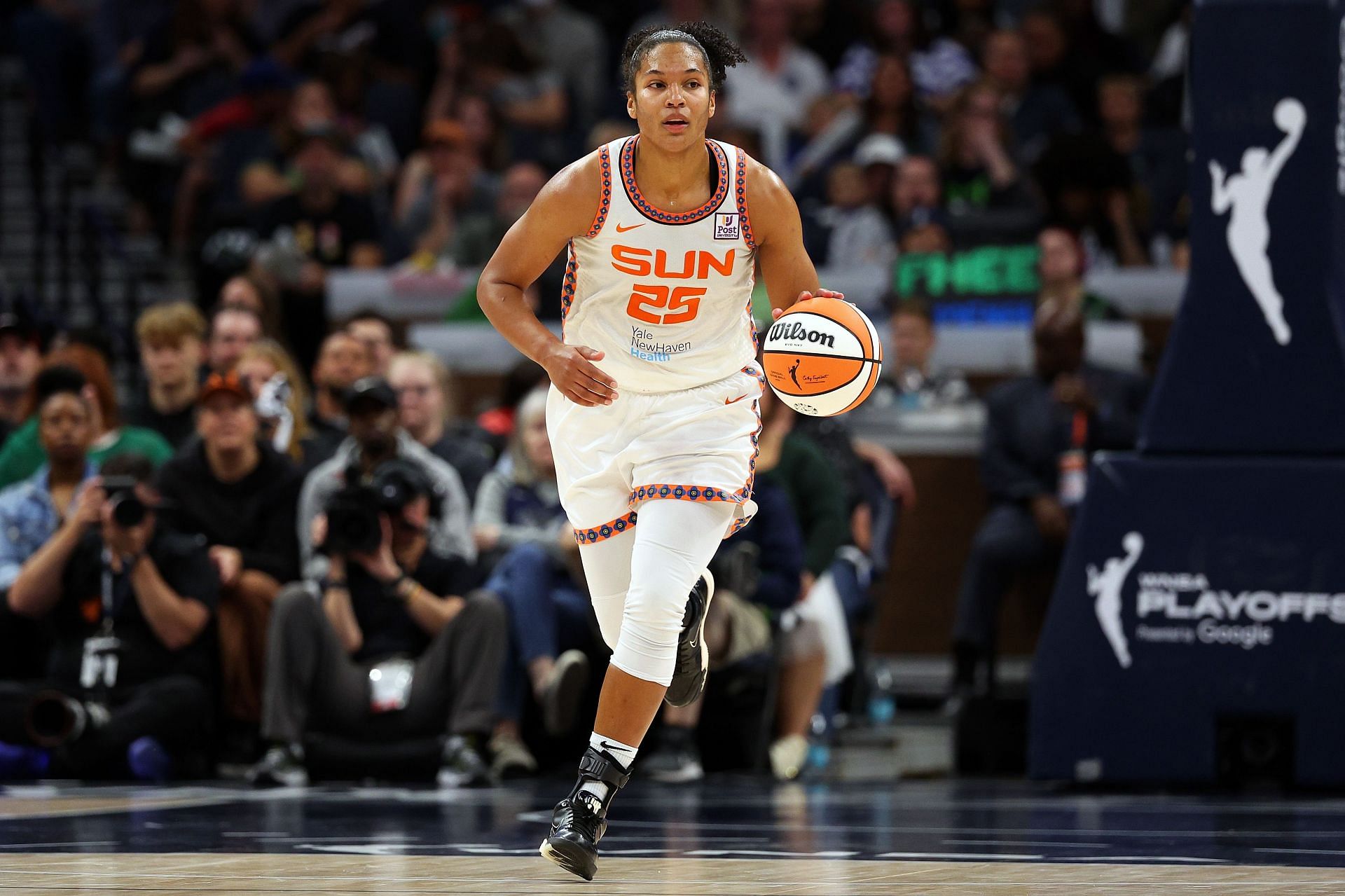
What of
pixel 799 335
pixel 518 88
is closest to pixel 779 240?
pixel 799 335

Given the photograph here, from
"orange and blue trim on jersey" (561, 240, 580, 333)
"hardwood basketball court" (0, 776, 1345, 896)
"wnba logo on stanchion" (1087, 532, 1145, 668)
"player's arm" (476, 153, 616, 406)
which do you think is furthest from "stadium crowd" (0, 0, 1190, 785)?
"player's arm" (476, 153, 616, 406)

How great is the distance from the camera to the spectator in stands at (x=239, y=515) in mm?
8172

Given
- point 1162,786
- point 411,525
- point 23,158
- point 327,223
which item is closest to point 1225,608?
point 1162,786

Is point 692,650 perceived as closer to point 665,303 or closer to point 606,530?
point 606,530

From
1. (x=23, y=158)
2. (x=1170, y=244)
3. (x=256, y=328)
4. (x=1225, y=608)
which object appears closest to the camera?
(x=1225, y=608)

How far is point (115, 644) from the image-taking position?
789 centimetres

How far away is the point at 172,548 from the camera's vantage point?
26.1 feet

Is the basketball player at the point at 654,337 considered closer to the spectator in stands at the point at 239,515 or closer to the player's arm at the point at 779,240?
the player's arm at the point at 779,240

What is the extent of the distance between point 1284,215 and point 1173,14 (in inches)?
287

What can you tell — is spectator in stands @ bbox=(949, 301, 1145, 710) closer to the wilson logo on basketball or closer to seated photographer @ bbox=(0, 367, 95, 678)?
the wilson logo on basketball

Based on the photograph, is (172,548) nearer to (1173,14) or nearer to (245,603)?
(245,603)

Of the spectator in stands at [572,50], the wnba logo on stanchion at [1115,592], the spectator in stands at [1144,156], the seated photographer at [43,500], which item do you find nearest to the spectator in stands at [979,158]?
the spectator in stands at [1144,156]

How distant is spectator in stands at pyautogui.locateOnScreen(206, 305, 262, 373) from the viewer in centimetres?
955

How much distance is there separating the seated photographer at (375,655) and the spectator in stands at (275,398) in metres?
1.21
